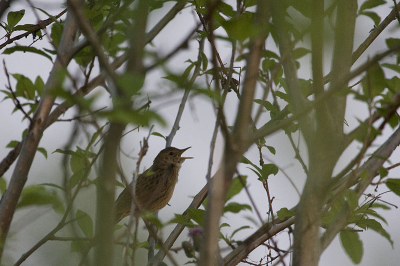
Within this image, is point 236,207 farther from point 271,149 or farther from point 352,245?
point 271,149

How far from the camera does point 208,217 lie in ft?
5.45

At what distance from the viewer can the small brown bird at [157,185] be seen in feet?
19.9

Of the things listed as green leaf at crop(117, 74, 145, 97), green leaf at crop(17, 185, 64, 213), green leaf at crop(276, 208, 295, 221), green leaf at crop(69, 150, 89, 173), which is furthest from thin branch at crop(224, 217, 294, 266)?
green leaf at crop(117, 74, 145, 97)

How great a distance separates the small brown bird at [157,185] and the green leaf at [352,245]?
9.35ft

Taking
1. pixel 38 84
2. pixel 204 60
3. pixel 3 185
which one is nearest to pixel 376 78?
pixel 204 60

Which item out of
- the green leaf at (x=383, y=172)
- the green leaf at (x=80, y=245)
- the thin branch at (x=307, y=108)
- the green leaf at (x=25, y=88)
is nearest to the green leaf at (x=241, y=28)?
the thin branch at (x=307, y=108)

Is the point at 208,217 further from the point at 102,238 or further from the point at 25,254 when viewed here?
the point at 25,254

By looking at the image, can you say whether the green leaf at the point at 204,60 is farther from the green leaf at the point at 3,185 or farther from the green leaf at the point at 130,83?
the green leaf at the point at 130,83

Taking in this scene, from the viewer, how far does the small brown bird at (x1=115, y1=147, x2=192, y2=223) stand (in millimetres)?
6062

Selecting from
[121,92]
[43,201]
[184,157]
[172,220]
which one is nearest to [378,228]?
[172,220]

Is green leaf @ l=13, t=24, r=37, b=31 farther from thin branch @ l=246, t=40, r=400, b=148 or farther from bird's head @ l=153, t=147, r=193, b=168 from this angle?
bird's head @ l=153, t=147, r=193, b=168

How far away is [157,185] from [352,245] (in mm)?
3849

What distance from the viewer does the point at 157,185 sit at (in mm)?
6824

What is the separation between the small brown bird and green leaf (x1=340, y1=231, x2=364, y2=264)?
285 centimetres
